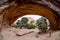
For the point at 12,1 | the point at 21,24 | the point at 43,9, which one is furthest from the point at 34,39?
the point at 21,24

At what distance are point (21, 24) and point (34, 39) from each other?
3344mm

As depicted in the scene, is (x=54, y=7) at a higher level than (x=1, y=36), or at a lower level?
higher

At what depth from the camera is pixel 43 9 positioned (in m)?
5.15

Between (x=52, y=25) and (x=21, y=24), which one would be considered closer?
(x=52, y=25)

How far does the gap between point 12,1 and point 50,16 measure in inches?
68.1

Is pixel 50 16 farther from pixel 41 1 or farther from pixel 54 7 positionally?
pixel 41 1

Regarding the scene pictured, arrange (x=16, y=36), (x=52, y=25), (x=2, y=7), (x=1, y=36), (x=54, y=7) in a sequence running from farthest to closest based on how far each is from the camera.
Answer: (x=52, y=25), (x=16, y=36), (x=54, y=7), (x=1, y=36), (x=2, y=7)

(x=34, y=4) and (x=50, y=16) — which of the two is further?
(x=50, y=16)

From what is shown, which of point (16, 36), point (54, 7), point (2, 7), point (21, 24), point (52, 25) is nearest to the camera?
point (2, 7)

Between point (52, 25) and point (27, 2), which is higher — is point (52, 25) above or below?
below

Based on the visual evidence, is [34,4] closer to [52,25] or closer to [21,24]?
[52,25]

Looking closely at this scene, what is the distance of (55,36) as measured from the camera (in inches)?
196

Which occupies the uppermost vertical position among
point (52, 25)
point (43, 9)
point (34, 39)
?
→ point (43, 9)

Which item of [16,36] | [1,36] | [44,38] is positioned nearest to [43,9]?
[44,38]
